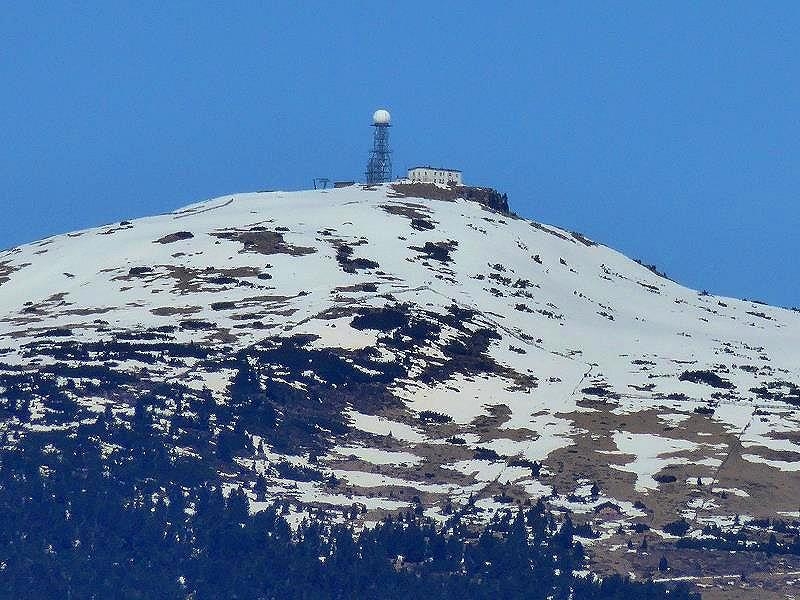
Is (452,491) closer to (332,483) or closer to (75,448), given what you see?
(332,483)

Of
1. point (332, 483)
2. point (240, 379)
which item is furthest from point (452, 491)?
point (240, 379)

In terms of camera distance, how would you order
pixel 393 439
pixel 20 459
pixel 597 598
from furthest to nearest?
pixel 393 439
pixel 20 459
pixel 597 598

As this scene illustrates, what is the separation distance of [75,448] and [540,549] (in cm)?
3370

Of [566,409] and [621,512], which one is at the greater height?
[566,409]

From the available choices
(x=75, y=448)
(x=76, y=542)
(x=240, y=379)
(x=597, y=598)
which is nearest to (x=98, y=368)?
(x=240, y=379)

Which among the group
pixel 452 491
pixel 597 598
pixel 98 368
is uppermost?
pixel 98 368

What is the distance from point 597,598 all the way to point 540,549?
28.8ft

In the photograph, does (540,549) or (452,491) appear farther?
(452,491)

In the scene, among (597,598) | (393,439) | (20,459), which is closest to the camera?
(597,598)

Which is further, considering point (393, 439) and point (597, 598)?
point (393, 439)

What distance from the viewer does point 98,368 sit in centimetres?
19225

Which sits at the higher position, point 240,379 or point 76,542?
point 240,379

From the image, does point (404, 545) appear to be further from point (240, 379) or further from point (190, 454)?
point (240, 379)

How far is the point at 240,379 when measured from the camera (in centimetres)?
19050
